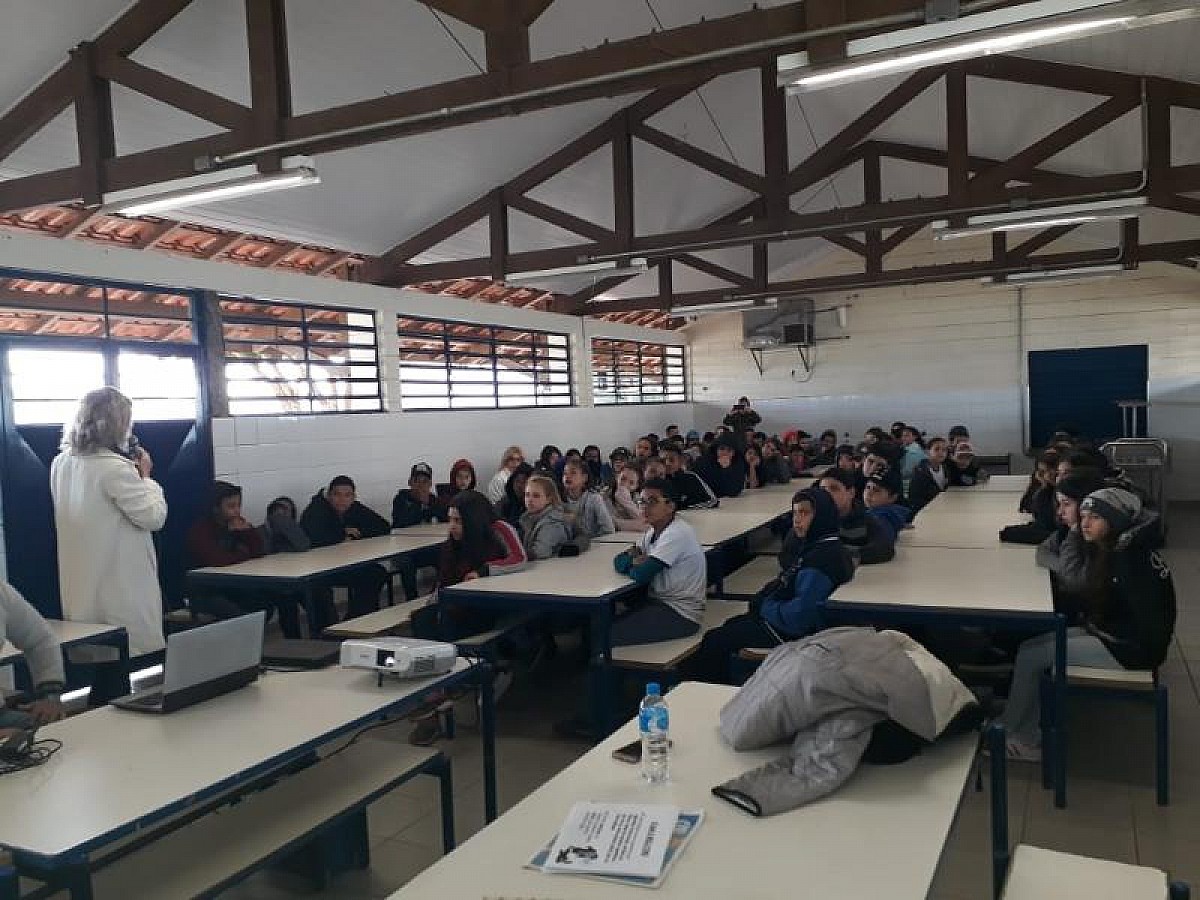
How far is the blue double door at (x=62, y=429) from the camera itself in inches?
209

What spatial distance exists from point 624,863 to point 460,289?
29.9 feet

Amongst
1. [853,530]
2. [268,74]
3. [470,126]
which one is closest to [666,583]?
[853,530]

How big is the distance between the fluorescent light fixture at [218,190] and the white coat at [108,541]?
150 cm

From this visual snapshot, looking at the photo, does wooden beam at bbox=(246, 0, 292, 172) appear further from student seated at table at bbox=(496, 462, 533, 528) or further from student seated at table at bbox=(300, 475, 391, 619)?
student seated at table at bbox=(496, 462, 533, 528)

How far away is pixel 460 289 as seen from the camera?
1014cm

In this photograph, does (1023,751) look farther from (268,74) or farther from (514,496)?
(268,74)

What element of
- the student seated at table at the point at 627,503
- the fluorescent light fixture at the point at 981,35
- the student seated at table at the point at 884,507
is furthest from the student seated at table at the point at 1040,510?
the fluorescent light fixture at the point at 981,35

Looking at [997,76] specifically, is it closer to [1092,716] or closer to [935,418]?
[1092,716]

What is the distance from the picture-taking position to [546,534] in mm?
5129

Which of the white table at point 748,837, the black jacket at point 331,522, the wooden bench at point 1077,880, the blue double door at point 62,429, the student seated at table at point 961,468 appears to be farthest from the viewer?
the student seated at table at point 961,468

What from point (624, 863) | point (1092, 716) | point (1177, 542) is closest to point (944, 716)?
point (624, 863)

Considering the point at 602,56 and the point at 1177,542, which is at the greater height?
the point at 602,56

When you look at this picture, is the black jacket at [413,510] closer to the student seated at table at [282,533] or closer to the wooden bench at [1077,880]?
the student seated at table at [282,533]

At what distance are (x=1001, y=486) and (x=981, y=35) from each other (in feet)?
18.3
